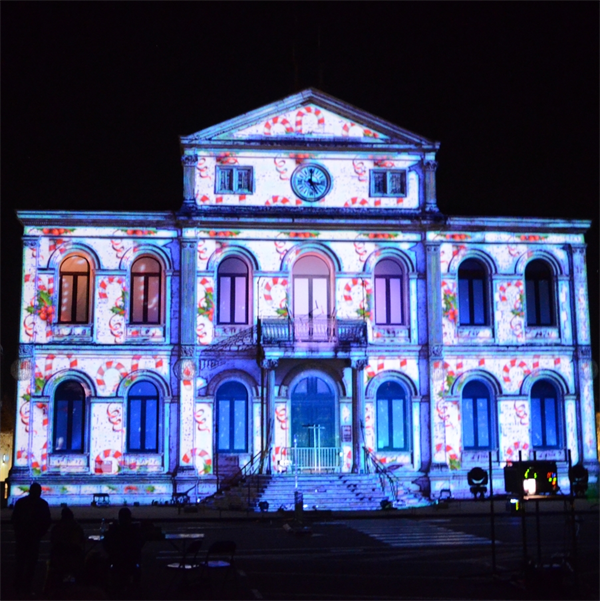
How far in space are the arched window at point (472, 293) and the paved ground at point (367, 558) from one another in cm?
730

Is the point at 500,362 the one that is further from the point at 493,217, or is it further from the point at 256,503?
the point at 256,503

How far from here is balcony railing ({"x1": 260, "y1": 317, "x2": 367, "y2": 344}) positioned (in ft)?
97.6

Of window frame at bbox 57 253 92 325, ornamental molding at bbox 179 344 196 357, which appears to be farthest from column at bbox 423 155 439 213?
window frame at bbox 57 253 92 325

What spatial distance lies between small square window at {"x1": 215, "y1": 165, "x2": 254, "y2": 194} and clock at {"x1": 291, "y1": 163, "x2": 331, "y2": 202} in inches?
59.3

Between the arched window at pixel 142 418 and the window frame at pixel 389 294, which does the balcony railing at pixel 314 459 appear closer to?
the arched window at pixel 142 418

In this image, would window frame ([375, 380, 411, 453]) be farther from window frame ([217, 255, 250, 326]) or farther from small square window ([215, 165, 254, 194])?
small square window ([215, 165, 254, 194])

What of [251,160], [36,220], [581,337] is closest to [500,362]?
[581,337]

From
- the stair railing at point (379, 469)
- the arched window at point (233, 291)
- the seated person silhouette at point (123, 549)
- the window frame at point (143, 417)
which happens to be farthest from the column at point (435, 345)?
the seated person silhouette at point (123, 549)

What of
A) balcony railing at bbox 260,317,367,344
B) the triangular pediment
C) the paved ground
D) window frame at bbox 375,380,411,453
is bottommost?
the paved ground

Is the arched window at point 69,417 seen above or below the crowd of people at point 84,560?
above

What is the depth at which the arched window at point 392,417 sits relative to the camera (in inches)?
1201

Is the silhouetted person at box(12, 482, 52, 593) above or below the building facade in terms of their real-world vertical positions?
below

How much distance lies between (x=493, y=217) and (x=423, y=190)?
2.57 m

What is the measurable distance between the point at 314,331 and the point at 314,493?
5320 millimetres
